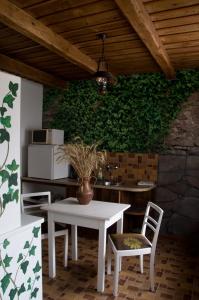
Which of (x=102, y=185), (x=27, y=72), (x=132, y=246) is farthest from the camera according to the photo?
(x=27, y=72)

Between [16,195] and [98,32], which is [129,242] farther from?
[98,32]

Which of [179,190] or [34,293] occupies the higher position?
[179,190]

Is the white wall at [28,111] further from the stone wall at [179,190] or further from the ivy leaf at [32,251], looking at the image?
the ivy leaf at [32,251]

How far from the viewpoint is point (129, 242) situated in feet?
8.32

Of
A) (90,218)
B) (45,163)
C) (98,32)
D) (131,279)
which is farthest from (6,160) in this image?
(45,163)

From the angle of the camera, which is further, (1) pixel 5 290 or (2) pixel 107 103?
(2) pixel 107 103

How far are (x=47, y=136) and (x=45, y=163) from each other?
45cm

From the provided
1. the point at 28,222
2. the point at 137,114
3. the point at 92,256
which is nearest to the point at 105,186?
the point at 92,256

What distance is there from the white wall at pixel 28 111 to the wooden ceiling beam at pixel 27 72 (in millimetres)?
408

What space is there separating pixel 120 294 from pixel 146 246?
51cm

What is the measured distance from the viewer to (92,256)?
329 centimetres

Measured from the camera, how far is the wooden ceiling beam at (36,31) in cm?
228

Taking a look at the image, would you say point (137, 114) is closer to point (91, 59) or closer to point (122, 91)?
point (122, 91)

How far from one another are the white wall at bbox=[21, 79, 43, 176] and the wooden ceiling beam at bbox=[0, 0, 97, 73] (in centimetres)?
158
